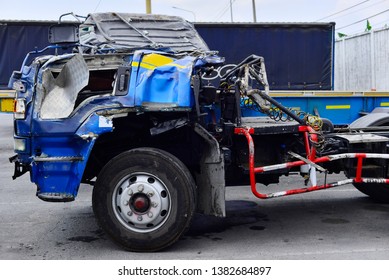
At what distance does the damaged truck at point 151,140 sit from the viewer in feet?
17.7

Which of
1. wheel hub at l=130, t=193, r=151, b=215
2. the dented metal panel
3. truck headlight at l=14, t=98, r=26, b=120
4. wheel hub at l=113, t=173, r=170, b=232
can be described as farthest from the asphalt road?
the dented metal panel

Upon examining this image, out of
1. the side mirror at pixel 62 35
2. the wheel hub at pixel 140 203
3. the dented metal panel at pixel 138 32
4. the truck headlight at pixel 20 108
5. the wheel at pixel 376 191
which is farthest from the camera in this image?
the wheel at pixel 376 191

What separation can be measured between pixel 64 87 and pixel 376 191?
15.1 ft

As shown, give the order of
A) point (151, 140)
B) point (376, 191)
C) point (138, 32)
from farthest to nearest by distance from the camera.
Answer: point (376, 191) → point (138, 32) → point (151, 140)

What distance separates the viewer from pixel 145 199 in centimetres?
539

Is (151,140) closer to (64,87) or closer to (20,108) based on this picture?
(64,87)

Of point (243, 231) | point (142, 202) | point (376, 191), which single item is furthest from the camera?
point (376, 191)

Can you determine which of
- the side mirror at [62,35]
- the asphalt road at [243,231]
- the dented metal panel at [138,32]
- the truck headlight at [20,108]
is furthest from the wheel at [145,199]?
the side mirror at [62,35]

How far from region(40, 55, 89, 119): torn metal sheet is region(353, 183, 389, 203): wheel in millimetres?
4151

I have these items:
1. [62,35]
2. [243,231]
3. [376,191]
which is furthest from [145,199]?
[376,191]

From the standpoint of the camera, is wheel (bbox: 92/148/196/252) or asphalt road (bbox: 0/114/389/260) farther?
asphalt road (bbox: 0/114/389/260)

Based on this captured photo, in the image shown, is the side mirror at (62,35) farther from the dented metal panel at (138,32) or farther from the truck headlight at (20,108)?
the truck headlight at (20,108)

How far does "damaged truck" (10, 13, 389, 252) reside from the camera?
17.7 ft

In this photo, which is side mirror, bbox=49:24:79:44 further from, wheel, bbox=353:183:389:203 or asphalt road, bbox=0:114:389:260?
wheel, bbox=353:183:389:203
